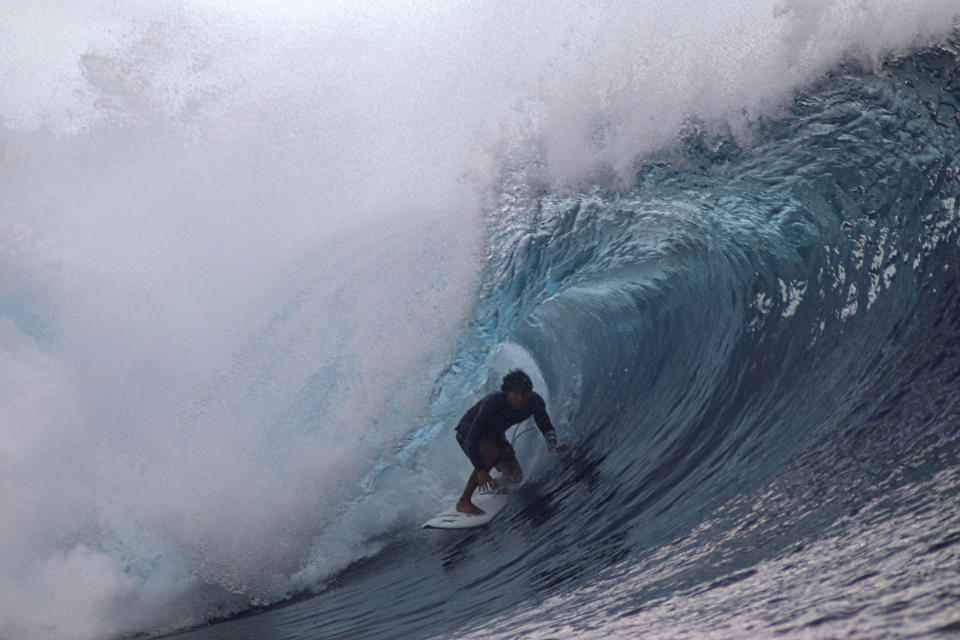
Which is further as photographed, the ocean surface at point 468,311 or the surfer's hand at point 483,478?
the surfer's hand at point 483,478

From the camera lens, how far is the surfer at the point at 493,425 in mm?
5129

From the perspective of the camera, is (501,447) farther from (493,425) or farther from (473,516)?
(473,516)

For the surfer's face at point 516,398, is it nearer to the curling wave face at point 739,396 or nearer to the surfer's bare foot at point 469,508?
the curling wave face at point 739,396

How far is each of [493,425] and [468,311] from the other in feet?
4.04

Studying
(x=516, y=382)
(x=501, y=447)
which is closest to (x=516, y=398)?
(x=516, y=382)

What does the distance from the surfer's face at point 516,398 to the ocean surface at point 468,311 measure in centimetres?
60

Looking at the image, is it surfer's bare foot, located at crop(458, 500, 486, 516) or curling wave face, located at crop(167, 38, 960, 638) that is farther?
surfer's bare foot, located at crop(458, 500, 486, 516)

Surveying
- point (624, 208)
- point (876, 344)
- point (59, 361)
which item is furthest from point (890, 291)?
point (59, 361)

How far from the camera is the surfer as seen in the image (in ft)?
16.8

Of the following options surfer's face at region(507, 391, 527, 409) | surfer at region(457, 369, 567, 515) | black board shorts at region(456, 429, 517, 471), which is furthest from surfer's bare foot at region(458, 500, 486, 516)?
surfer's face at region(507, 391, 527, 409)

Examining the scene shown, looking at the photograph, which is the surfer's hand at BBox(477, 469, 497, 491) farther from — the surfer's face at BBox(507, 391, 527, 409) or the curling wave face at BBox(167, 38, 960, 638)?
the surfer's face at BBox(507, 391, 527, 409)

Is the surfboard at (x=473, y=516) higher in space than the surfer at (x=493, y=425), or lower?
lower

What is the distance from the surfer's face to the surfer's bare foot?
706 millimetres

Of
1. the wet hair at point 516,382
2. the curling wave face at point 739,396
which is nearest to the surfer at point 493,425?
the wet hair at point 516,382
